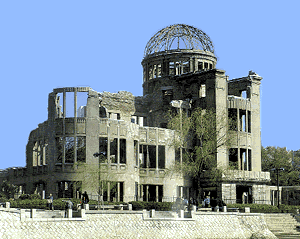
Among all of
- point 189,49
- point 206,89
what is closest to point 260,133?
point 206,89

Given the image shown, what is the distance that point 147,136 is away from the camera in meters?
61.5

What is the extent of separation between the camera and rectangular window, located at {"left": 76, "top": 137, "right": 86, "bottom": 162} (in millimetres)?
55094

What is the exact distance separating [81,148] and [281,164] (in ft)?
153

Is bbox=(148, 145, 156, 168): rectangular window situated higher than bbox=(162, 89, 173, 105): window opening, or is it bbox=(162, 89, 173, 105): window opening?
bbox=(162, 89, 173, 105): window opening

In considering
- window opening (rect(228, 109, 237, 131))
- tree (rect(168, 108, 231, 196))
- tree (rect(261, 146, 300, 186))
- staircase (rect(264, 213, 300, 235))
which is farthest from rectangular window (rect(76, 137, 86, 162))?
tree (rect(261, 146, 300, 186))

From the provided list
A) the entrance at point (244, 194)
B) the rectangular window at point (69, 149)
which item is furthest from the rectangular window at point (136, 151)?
the entrance at point (244, 194)

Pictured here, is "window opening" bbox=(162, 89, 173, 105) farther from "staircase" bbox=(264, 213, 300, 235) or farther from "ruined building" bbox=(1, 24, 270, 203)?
"staircase" bbox=(264, 213, 300, 235)

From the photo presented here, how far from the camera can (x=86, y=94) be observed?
5625cm

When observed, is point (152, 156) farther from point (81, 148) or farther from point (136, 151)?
point (81, 148)

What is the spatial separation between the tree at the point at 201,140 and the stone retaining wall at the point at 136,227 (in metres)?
6.55

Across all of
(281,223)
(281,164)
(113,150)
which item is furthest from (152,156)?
(281,164)

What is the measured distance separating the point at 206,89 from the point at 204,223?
2319 centimetres

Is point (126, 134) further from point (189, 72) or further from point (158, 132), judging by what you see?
point (189, 72)

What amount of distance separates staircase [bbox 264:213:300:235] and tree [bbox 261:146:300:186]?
33002 millimetres
